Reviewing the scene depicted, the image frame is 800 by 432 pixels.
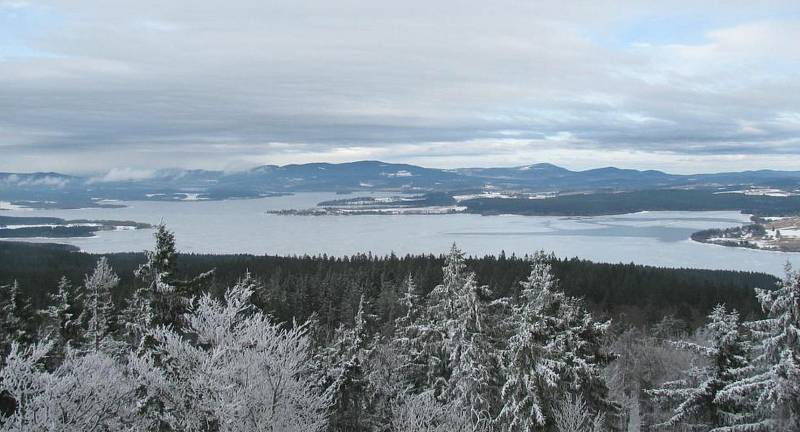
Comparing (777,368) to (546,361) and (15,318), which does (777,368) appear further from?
(15,318)

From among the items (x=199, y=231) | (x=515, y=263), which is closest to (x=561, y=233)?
(x=515, y=263)

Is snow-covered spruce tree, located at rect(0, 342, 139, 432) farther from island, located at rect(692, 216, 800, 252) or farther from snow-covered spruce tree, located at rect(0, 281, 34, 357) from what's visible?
island, located at rect(692, 216, 800, 252)

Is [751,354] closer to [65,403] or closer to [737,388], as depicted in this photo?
[737,388]

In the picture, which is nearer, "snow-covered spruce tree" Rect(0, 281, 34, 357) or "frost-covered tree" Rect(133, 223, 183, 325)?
"frost-covered tree" Rect(133, 223, 183, 325)

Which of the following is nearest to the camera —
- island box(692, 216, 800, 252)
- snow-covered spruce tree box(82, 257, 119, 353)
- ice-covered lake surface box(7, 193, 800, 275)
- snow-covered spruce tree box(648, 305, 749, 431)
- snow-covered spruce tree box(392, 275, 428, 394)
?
snow-covered spruce tree box(648, 305, 749, 431)

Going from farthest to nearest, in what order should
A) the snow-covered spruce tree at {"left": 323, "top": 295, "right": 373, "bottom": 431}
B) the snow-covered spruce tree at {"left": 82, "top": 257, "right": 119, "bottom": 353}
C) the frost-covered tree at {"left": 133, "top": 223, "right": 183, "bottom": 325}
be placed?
1. the snow-covered spruce tree at {"left": 82, "top": 257, "right": 119, "bottom": 353}
2. the snow-covered spruce tree at {"left": 323, "top": 295, "right": 373, "bottom": 431}
3. the frost-covered tree at {"left": 133, "top": 223, "right": 183, "bottom": 325}

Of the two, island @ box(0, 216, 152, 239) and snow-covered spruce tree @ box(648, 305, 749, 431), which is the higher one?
snow-covered spruce tree @ box(648, 305, 749, 431)

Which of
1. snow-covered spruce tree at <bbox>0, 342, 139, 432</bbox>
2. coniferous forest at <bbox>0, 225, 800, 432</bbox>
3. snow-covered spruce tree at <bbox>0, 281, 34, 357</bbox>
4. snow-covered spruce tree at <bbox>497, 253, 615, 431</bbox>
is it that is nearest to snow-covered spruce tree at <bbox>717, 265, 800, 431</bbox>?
coniferous forest at <bbox>0, 225, 800, 432</bbox>

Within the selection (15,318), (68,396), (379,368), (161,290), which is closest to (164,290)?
(161,290)
